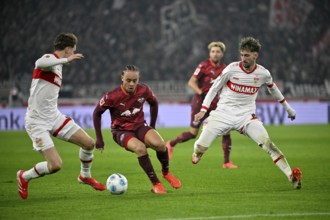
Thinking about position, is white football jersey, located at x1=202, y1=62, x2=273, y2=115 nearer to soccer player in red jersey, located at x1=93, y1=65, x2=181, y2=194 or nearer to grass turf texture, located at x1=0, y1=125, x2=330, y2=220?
soccer player in red jersey, located at x1=93, y1=65, x2=181, y2=194

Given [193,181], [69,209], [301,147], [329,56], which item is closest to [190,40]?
[329,56]

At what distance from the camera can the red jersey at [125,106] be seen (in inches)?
337

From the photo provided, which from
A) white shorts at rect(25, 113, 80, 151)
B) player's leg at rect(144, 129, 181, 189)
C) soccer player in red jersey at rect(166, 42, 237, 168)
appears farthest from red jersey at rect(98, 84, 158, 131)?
soccer player in red jersey at rect(166, 42, 237, 168)

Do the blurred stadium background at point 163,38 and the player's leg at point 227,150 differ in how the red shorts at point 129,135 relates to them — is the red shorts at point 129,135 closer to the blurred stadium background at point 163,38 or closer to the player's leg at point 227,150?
the player's leg at point 227,150

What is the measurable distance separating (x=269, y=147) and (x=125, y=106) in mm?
1929

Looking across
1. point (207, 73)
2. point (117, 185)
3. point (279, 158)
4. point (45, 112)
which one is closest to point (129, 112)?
point (117, 185)

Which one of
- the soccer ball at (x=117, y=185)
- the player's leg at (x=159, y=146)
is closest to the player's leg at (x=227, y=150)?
the player's leg at (x=159, y=146)

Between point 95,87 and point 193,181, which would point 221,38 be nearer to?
point 95,87

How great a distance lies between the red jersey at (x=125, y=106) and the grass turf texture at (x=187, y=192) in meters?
0.88

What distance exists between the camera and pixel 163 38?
30.0m

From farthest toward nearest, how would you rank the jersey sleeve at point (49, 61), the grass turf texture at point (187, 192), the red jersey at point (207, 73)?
the red jersey at point (207, 73) < the jersey sleeve at point (49, 61) < the grass turf texture at point (187, 192)

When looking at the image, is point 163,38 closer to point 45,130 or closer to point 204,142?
point 204,142

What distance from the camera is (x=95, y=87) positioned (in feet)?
90.0

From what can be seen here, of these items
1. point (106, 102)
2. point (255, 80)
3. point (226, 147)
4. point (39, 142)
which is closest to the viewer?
point (39, 142)
